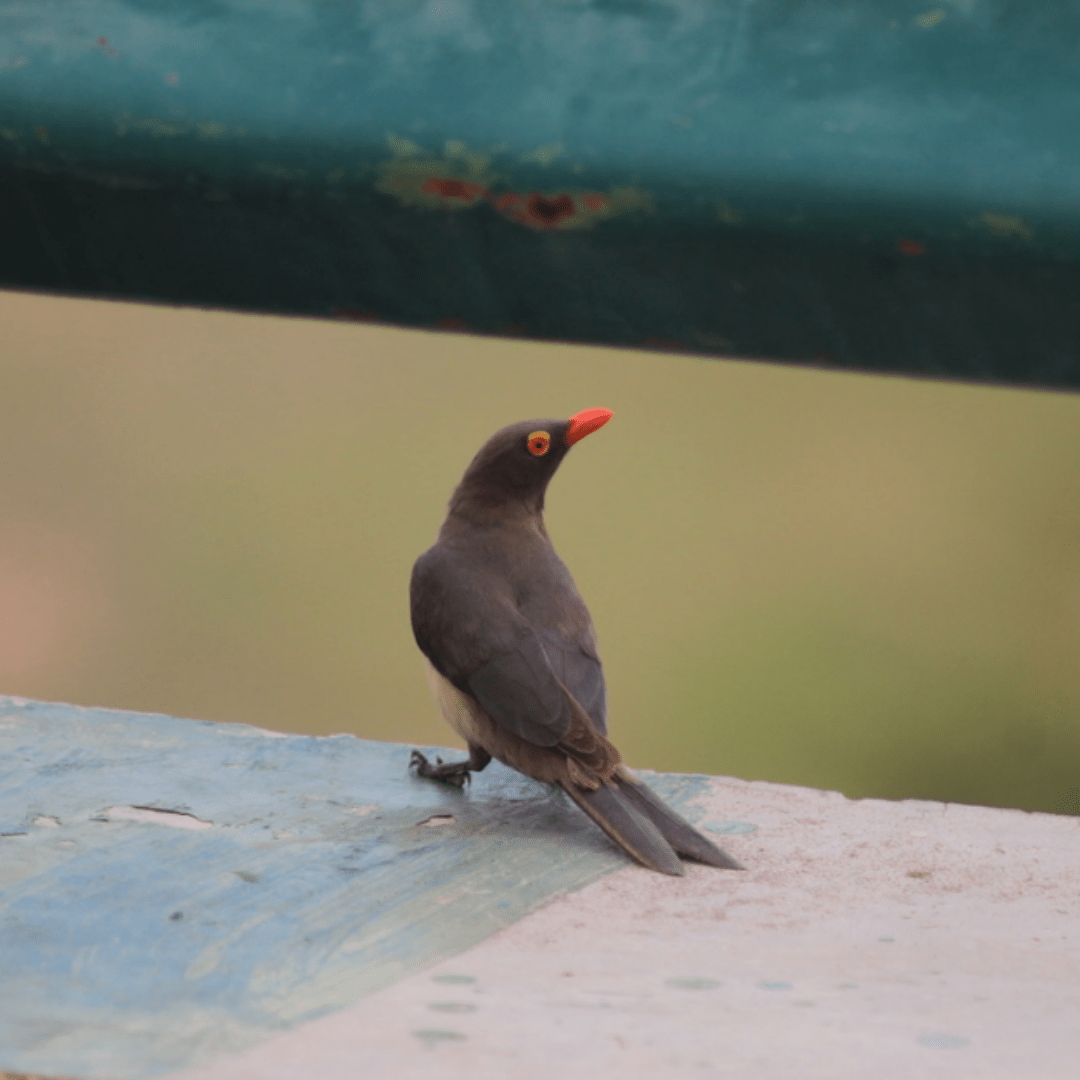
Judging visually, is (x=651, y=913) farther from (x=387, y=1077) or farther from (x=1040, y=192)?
(x=1040, y=192)

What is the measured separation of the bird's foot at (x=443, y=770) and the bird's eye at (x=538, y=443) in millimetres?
446

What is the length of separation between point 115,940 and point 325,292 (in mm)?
807

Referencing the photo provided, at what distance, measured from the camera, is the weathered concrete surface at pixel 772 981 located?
0.87 m

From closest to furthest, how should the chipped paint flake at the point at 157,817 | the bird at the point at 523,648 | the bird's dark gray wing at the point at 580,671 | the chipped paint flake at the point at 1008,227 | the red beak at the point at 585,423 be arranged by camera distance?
the chipped paint flake at the point at 1008,227 → the chipped paint flake at the point at 157,817 → the bird at the point at 523,648 → the bird's dark gray wing at the point at 580,671 → the red beak at the point at 585,423

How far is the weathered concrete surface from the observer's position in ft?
2.86

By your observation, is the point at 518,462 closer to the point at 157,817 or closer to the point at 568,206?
the point at 157,817

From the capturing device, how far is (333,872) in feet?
4.41

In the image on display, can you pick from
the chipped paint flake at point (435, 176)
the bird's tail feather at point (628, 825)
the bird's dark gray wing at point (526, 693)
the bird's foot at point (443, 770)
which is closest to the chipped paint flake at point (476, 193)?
the chipped paint flake at point (435, 176)

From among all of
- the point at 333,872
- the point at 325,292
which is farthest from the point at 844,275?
the point at 333,872

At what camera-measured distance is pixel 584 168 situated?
1.40ft

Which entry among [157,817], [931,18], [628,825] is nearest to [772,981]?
Result: [628,825]

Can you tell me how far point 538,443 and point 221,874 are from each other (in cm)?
88

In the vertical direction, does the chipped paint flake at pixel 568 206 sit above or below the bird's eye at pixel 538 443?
below

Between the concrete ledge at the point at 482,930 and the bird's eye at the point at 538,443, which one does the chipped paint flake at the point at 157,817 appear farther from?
the bird's eye at the point at 538,443
